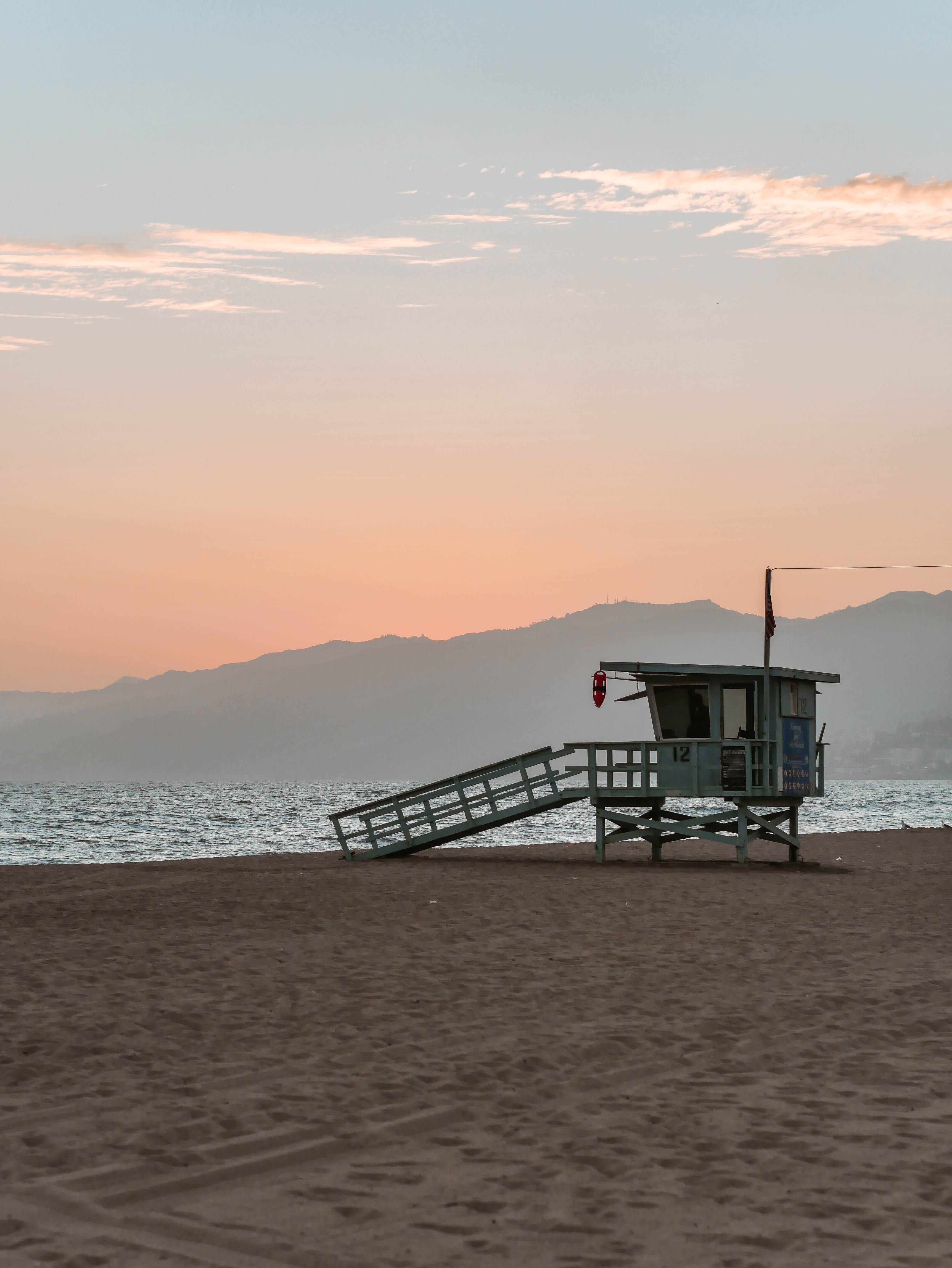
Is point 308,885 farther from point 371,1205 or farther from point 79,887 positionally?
point 371,1205

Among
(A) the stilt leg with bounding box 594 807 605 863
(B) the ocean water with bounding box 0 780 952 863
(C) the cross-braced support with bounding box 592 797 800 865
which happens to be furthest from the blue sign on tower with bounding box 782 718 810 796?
(B) the ocean water with bounding box 0 780 952 863

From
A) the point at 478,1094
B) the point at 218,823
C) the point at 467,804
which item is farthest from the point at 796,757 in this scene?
the point at 218,823

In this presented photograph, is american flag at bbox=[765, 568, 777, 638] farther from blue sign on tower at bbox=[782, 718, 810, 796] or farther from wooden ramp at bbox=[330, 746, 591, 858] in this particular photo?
wooden ramp at bbox=[330, 746, 591, 858]

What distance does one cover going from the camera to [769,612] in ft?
91.5

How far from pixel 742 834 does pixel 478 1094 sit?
19993 mm

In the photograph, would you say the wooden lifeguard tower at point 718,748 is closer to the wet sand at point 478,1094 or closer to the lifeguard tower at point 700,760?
the lifeguard tower at point 700,760

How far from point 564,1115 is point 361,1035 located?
2.69 meters

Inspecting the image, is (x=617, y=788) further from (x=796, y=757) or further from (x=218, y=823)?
(x=218, y=823)

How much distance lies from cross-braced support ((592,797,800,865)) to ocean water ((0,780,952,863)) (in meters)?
16.3

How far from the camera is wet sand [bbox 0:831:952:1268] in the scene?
18.9 ft

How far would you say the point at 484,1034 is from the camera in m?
9.98

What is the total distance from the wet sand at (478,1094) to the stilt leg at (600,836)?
432 inches

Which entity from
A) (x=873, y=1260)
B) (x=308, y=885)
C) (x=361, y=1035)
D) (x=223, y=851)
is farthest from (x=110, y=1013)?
(x=223, y=851)

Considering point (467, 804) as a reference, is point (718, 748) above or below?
above
